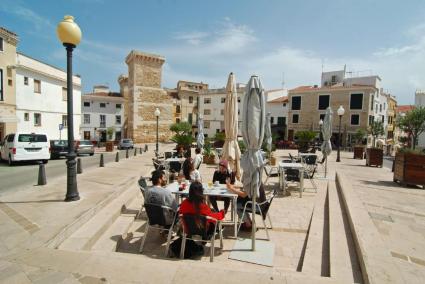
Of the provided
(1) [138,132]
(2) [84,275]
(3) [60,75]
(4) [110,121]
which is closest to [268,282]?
(2) [84,275]

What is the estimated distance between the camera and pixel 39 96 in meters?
22.9

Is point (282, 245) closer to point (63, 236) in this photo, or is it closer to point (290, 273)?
point (290, 273)

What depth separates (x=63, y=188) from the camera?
7.23 m

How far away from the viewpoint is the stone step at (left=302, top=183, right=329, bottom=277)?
360 centimetres

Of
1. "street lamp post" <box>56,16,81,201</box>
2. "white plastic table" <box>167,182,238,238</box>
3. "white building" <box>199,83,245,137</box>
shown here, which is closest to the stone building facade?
"street lamp post" <box>56,16,81,201</box>

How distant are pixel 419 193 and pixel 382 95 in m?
40.1

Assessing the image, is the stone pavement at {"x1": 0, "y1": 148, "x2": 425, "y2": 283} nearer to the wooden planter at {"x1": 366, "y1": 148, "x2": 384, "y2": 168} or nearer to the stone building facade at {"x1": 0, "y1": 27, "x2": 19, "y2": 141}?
the wooden planter at {"x1": 366, "y1": 148, "x2": 384, "y2": 168}

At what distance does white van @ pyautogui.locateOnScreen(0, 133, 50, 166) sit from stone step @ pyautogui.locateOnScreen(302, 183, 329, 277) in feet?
44.2

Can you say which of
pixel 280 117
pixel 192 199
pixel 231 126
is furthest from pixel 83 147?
pixel 280 117

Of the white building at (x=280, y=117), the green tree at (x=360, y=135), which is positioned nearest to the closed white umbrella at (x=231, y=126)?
the green tree at (x=360, y=135)

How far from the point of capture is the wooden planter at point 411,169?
9.30 metres

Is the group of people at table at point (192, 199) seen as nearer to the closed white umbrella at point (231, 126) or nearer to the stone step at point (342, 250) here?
the stone step at point (342, 250)

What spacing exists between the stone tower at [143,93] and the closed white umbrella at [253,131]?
37134mm

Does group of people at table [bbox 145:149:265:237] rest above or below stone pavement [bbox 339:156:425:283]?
above
